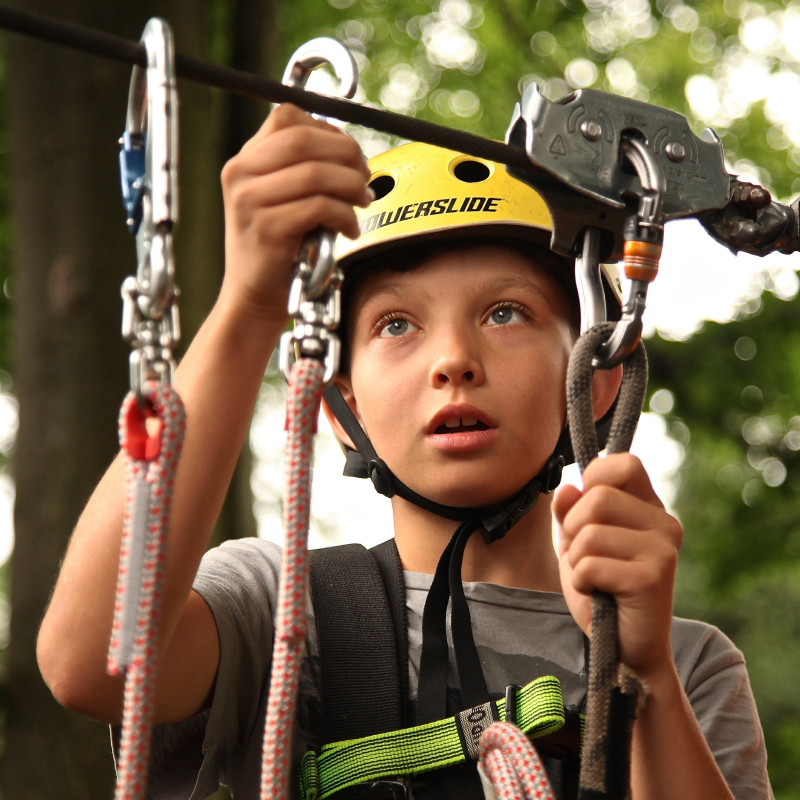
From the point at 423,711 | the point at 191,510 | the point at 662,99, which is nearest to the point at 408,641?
the point at 423,711

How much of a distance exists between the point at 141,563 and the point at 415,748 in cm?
98

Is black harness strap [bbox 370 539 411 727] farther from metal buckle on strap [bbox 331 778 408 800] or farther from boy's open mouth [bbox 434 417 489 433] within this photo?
boy's open mouth [bbox 434 417 489 433]

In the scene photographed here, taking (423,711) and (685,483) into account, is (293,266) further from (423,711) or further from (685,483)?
(685,483)

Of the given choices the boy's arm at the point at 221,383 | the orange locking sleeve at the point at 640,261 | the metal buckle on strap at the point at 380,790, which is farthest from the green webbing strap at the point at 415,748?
the orange locking sleeve at the point at 640,261

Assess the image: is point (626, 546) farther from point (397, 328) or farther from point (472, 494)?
point (397, 328)

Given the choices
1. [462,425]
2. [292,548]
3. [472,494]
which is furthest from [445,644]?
[292,548]

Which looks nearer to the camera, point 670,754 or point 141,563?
point 141,563

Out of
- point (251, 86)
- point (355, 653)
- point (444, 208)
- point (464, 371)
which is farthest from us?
point (444, 208)

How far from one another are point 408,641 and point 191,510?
2.61ft

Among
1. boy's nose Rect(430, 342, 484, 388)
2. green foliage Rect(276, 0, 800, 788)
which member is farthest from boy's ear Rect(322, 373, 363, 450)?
green foliage Rect(276, 0, 800, 788)

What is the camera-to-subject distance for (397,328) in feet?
7.51

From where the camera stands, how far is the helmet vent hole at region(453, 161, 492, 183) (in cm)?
259

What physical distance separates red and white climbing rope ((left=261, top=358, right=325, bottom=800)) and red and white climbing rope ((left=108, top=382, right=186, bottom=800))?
0.14 m

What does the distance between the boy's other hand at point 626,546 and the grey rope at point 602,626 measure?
0.11ft
